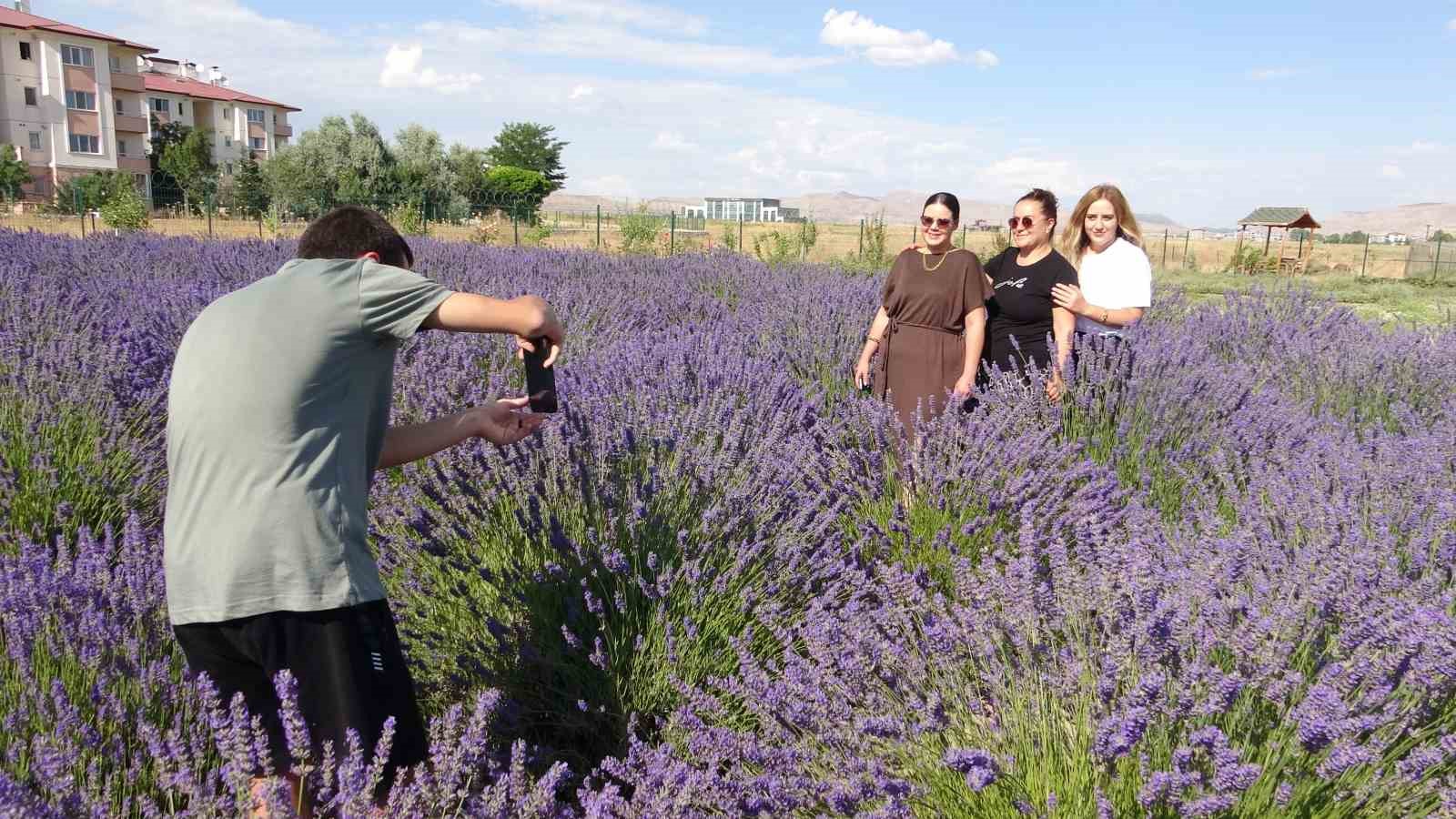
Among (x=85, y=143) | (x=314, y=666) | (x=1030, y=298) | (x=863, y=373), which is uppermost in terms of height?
(x=85, y=143)

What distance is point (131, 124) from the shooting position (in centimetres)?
4597

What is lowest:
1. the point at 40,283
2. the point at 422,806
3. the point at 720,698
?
the point at 720,698

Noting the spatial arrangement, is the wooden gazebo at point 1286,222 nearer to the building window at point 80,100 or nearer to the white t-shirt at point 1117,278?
the white t-shirt at point 1117,278

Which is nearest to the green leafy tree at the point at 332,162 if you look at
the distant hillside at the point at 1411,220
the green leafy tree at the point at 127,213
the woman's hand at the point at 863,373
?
the green leafy tree at the point at 127,213

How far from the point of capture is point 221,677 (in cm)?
152

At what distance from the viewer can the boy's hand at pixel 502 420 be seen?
191cm

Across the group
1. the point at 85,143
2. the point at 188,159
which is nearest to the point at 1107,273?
the point at 188,159

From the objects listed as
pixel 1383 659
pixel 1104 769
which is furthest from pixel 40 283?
pixel 1383 659

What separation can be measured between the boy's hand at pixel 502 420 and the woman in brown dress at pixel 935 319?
184 cm

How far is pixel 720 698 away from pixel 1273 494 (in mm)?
1520

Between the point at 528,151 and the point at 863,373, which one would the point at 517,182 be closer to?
the point at 528,151

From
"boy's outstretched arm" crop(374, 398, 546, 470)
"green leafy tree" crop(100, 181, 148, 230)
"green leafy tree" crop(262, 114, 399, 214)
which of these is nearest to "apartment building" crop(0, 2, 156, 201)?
"green leafy tree" crop(262, 114, 399, 214)

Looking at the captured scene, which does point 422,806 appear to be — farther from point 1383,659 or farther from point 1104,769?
point 1383,659

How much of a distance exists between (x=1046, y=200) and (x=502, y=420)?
2.49m
